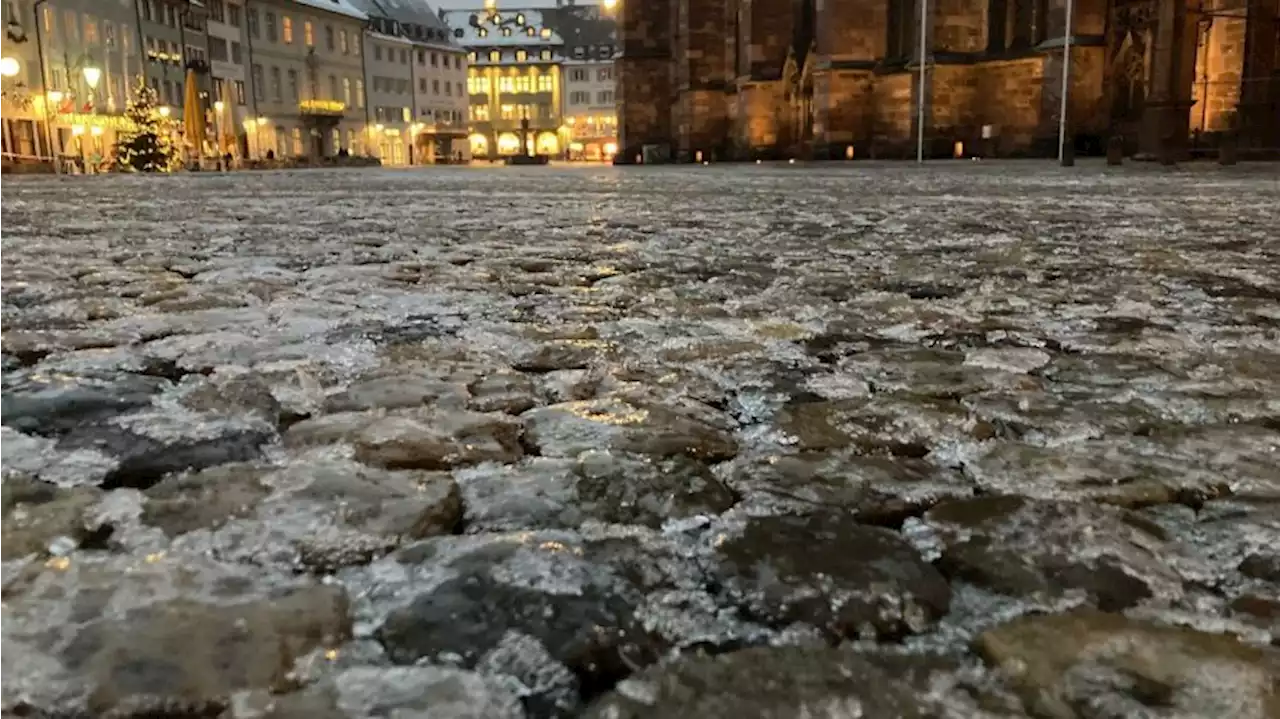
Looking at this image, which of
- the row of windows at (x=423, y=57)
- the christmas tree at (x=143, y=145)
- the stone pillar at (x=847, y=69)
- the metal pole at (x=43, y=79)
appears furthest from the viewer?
the row of windows at (x=423, y=57)

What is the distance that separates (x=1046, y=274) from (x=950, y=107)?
2105 cm

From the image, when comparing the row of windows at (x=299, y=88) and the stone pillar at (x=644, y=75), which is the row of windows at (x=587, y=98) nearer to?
the row of windows at (x=299, y=88)

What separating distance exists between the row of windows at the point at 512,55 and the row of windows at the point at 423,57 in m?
7.69

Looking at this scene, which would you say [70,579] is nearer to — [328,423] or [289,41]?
[328,423]

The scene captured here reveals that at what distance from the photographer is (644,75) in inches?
1417

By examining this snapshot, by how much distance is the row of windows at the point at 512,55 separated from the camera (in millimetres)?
98750

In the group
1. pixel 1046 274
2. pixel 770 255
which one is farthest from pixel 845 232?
pixel 1046 274

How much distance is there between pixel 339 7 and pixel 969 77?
188 ft

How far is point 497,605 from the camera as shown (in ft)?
3.87

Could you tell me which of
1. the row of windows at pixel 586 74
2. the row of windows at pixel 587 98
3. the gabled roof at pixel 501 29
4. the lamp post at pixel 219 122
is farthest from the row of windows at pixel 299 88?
the row of windows at pixel 586 74

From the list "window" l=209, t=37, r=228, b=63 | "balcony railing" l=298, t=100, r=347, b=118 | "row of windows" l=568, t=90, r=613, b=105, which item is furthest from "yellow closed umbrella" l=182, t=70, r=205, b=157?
"row of windows" l=568, t=90, r=613, b=105

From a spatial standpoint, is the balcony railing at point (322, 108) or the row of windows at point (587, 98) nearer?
the balcony railing at point (322, 108)

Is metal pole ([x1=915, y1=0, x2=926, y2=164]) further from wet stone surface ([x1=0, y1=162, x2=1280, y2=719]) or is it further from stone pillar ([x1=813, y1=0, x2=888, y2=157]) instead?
wet stone surface ([x1=0, y1=162, x2=1280, y2=719])

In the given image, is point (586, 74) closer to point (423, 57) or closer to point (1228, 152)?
point (423, 57)
